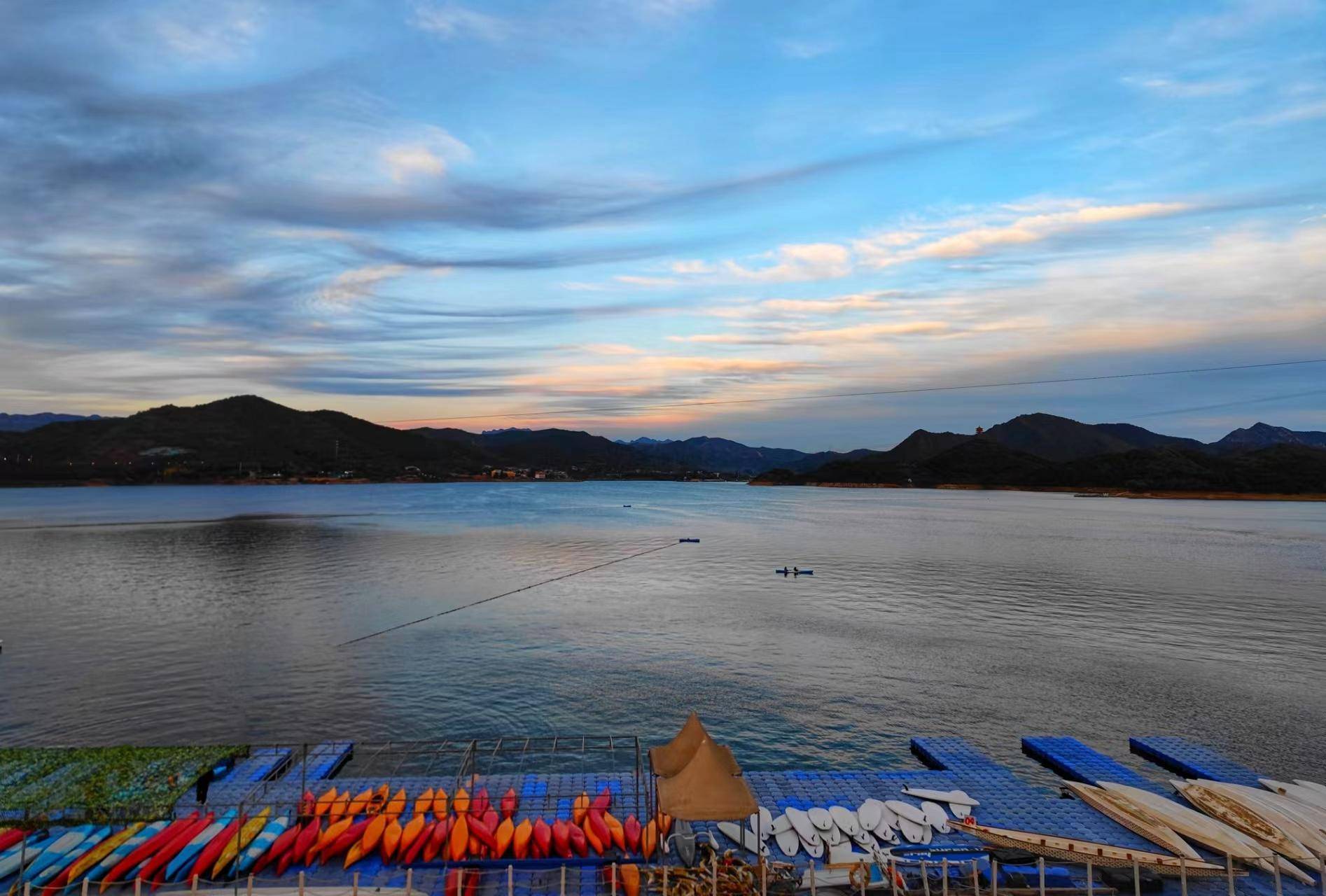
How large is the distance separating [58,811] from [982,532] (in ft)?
475

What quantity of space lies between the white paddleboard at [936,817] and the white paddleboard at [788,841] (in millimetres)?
4075

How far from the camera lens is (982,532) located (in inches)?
5404

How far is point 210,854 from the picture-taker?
15891 millimetres

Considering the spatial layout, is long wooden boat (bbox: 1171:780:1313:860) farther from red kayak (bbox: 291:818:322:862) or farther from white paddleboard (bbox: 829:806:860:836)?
red kayak (bbox: 291:818:322:862)

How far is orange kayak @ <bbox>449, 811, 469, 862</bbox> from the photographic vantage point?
54.2 ft

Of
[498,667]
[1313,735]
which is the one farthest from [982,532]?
[498,667]

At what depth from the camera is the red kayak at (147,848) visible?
15.1 metres

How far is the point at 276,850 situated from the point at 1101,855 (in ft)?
64.7

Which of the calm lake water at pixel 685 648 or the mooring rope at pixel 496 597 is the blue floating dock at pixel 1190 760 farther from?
Result: the mooring rope at pixel 496 597

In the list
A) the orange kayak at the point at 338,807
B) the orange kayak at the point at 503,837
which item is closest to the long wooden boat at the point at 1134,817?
the orange kayak at the point at 503,837

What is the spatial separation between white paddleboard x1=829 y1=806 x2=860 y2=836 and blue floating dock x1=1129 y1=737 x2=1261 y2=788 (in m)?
15.1

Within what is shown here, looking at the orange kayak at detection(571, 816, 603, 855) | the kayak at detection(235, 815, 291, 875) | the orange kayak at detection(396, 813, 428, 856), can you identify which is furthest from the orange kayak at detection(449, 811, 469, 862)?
the kayak at detection(235, 815, 291, 875)

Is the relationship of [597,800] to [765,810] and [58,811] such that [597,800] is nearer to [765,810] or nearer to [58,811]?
[765,810]

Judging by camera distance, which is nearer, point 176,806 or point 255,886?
point 255,886
